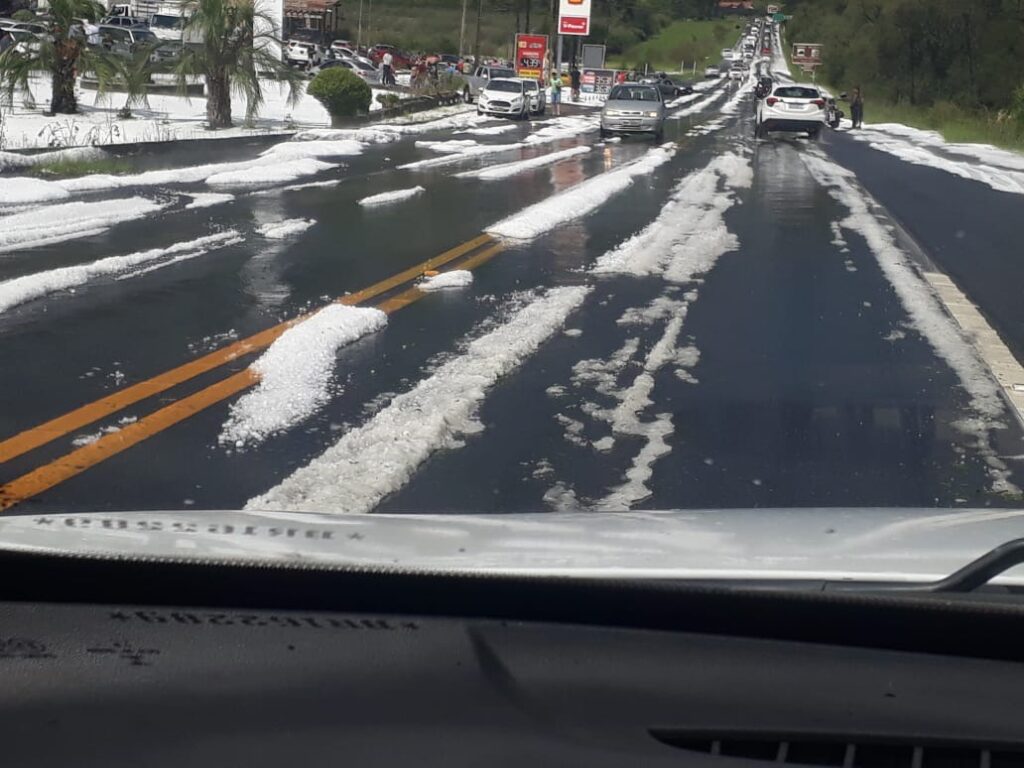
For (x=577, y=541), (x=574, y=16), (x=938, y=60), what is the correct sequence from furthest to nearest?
(x=574, y=16), (x=938, y=60), (x=577, y=541)

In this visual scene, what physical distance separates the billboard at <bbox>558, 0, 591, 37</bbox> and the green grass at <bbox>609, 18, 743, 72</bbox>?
4160cm

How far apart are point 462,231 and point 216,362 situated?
694 cm

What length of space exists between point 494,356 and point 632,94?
29.0m

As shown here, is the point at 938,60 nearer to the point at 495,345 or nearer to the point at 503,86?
the point at 503,86

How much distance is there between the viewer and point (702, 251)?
13.9 metres

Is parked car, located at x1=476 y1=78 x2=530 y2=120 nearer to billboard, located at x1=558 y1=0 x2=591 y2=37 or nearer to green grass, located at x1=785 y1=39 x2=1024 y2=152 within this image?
green grass, located at x1=785 y1=39 x2=1024 y2=152

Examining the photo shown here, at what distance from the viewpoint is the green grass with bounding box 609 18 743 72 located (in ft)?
426

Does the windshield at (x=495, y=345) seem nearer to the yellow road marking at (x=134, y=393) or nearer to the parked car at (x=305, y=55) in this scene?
the yellow road marking at (x=134, y=393)

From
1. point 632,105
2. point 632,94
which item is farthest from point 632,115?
point 632,94

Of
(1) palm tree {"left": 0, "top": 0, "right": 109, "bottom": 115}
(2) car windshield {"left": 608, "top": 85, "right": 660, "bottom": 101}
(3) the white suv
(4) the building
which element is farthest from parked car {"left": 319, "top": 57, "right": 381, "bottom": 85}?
(1) palm tree {"left": 0, "top": 0, "right": 109, "bottom": 115}

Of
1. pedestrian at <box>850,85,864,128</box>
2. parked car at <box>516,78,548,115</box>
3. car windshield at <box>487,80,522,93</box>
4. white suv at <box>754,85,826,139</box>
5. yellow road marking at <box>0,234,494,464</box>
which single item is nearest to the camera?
yellow road marking at <box>0,234,494,464</box>

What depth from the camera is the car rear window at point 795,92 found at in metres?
36.7

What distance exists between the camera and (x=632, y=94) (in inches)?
1433

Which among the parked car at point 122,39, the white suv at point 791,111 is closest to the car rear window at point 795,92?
the white suv at point 791,111
